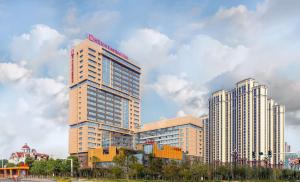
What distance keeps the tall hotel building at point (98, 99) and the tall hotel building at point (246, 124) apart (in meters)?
35.3

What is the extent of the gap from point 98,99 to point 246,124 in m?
55.6

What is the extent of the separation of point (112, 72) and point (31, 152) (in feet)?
174

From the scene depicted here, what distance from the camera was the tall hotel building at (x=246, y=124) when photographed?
442 ft

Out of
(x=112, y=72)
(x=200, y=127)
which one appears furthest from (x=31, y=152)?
(x=200, y=127)

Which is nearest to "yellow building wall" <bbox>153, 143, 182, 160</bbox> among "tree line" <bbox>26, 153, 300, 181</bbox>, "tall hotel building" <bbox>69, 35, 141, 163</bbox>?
"tree line" <bbox>26, 153, 300, 181</bbox>

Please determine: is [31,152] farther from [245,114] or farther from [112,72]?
[245,114]

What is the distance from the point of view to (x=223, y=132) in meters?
148

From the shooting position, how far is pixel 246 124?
5428 inches

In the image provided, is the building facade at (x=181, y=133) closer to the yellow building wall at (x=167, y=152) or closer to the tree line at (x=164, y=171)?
the yellow building wall at (x=167, y=152)

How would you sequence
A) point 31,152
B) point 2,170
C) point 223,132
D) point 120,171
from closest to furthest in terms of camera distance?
point 120,171 < point 2,170 < point 223,132 < point 31,152

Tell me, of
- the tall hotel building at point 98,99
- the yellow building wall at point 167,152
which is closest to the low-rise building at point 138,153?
the yellow building wall at point 167,152

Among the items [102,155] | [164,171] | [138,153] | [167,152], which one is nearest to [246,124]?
[167,152]

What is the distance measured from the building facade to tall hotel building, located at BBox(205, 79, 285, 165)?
22.7 feet

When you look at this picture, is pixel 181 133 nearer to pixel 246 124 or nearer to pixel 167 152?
pixel 246 124
